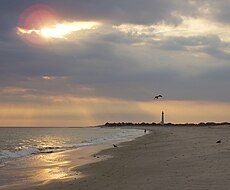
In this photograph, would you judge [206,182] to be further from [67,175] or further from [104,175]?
[67,175]

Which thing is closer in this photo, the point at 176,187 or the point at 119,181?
the point at 176,187

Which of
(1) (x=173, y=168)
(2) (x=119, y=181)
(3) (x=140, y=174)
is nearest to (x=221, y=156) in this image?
(1) (x=173, y=168)

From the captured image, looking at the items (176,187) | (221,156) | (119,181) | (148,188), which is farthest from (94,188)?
(221,156)

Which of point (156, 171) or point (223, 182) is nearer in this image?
point (223, 182)

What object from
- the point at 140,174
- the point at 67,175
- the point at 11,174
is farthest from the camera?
the point at 11,174

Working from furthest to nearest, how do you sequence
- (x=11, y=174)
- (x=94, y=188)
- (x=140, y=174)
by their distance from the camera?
1. (x=11, y=174)
2. (x=140, y=174)
3. (x=94, y=188)

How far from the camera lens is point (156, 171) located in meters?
16.1

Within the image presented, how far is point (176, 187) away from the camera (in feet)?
38.8

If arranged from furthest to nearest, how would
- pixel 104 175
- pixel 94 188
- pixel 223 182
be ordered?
1. pixel 104 175
2. pixel 94 188
3. pixel 223 182

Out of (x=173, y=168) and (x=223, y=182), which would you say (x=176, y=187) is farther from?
(x=173, y=168)

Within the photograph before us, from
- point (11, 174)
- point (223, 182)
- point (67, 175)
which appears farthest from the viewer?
point (11, 174)

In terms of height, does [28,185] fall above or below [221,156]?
below

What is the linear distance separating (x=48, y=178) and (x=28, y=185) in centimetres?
186

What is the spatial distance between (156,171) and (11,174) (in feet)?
27.3
